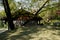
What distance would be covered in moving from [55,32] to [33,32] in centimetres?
81

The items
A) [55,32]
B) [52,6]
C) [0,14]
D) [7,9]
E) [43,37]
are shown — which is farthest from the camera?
[0,14]

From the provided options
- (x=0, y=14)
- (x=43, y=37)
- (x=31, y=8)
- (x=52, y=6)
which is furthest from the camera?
(x=0, y=14)

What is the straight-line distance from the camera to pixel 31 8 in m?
12.8

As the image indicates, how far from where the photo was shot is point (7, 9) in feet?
24.5

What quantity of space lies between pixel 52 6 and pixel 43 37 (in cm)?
350

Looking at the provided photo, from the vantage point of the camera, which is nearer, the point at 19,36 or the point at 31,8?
the point at 19,36

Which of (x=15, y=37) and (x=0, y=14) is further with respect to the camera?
(x=0, y=14)

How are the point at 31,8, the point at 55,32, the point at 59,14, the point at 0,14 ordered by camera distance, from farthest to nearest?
the point at 0,14 < the point at 31,8 < the point at 59,14 < the point at 55,32

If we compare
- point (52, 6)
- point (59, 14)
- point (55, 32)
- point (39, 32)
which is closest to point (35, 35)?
point (39, 32)

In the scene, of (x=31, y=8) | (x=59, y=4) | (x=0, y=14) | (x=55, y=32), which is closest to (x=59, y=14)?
(x=31, y=8)

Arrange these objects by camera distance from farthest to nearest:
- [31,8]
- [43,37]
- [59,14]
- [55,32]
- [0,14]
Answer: [0,14], [31,8], [59,14], [55,32], [43,37]

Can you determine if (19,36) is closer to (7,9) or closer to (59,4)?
(7,9)

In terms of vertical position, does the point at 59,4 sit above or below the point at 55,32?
above

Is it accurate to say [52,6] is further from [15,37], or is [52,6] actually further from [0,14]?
[0,14]
